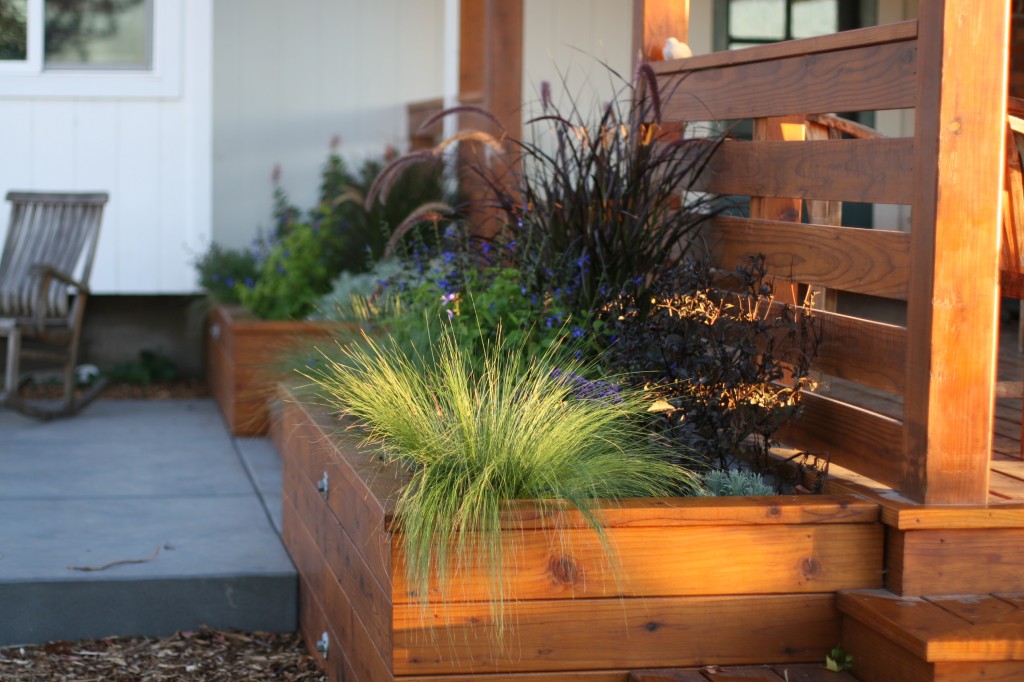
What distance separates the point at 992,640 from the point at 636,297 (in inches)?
48.9

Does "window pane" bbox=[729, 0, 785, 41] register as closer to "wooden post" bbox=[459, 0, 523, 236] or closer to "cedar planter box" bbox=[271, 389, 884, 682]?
"wooden post" bbox=[459, 0, 523, 236]

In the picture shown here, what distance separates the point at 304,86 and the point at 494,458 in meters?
5.22

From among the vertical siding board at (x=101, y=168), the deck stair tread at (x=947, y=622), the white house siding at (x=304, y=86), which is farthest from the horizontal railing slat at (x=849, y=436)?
the white house siding at (x=304, y=86)

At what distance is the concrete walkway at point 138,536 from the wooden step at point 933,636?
63.8 inches

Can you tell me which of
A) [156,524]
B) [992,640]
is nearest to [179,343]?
[156,524]

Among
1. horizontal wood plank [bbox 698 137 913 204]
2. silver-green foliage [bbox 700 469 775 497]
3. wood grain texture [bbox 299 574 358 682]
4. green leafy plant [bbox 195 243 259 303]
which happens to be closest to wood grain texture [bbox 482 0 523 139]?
green leafy plant [bbox 195 243 259 303]

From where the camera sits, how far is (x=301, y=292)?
227 inches

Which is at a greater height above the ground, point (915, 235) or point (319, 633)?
point (915, 235)

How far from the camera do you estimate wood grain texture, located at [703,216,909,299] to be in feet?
8.34

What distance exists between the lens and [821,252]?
2.82 metres

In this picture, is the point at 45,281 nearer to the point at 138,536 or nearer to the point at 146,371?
the point at 146,371

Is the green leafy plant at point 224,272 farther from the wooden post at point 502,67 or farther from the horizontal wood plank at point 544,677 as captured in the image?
the horizontal wood plank at point 544,677

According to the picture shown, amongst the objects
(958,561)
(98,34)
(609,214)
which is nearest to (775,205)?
(609,214)

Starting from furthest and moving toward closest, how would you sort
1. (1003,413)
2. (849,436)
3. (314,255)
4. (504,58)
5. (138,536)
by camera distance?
1. (314,255)
2. (504,58)
3. (1003,413)
4. (138,536)
5. (849,436)
